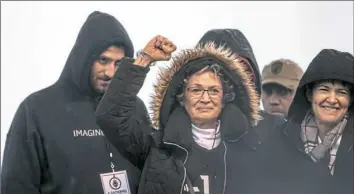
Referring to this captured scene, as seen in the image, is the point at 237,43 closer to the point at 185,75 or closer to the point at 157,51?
the point at 185,75

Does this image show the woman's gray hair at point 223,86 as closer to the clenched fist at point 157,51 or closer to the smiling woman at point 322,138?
the clenched fist at point 157,51

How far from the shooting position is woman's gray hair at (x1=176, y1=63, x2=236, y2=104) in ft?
8.52

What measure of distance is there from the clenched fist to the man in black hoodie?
589 mm

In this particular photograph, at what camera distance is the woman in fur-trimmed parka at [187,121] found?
95.4 inches

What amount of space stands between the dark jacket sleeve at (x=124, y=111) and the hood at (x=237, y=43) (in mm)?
673

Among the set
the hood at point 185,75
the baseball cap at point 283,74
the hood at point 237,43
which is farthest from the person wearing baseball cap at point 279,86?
the hood at point 185,75

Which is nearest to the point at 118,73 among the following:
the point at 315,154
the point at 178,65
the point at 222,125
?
the point at 178,65

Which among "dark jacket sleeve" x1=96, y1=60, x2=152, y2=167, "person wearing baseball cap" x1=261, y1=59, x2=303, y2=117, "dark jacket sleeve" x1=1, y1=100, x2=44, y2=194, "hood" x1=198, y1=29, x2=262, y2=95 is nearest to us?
"dark jacket sleeve" x1=96, y1=60, x2=152, y2=167

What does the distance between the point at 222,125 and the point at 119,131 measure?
42 cm

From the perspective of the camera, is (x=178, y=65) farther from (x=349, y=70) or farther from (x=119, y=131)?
(x=349, y=70)

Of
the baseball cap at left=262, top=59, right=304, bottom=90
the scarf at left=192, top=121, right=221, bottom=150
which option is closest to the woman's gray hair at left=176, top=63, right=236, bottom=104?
the scarf at left=192, top=121, right=221, bottom=150

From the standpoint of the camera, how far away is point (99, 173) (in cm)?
296

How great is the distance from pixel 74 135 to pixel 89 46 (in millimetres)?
420

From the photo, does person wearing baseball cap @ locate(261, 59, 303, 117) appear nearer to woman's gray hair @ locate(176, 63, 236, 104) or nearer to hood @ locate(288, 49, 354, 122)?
hood @ locate(288, 49, 354, 122)
